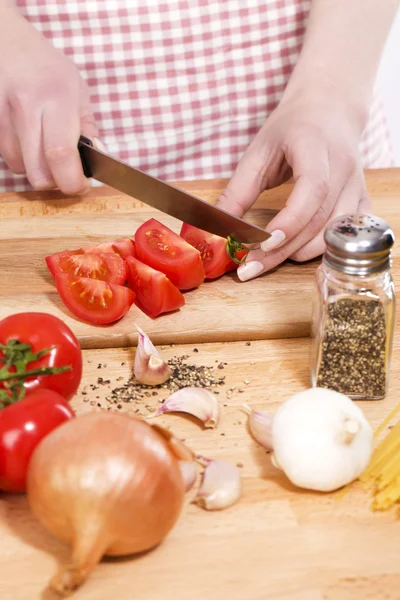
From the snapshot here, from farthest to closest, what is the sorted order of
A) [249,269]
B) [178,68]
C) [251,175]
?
[178,68]
[251,175]
[249,269]

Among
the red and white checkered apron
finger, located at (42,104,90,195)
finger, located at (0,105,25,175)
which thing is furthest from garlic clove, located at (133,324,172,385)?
the red and white checkered apron

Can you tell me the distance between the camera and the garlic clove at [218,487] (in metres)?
0.95

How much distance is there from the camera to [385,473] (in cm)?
97

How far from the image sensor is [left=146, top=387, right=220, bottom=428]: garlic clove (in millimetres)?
1101

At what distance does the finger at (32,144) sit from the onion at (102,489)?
3.06ft

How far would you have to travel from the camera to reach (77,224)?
170cm

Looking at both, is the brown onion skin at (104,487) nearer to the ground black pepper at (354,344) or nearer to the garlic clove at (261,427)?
the garlic clove at (261,427)

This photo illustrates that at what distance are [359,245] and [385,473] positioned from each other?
31cm

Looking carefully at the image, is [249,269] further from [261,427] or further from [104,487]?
[104,487]

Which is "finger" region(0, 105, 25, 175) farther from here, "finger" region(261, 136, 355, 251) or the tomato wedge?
"finger" region(261, 136, 355, 251)

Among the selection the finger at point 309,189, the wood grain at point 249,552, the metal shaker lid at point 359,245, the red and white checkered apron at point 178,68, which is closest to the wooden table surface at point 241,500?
the wood grain at point 249,552

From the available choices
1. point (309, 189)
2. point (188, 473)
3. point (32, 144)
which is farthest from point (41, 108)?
point (188, 473)

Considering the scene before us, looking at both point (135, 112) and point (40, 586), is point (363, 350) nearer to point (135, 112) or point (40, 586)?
point (40, 586)

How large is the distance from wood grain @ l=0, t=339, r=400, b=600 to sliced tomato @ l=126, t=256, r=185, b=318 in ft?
1.13
